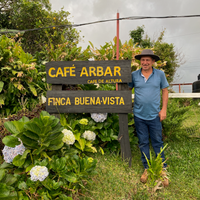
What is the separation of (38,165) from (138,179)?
5.09ft

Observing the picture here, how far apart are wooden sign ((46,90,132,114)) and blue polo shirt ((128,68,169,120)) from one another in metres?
0.21

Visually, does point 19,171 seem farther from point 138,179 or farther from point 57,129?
point 138,179

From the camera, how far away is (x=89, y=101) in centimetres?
286

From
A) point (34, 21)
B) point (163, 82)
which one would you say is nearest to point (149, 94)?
point (163, 82)

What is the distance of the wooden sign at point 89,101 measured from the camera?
2.81m

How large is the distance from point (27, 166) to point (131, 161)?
173cm

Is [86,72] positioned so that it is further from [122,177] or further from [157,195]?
[157,195]

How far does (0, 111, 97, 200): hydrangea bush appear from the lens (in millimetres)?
1776

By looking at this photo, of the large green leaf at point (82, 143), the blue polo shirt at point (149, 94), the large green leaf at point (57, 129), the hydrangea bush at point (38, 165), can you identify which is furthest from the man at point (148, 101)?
the large green leaf at point (57, 129)

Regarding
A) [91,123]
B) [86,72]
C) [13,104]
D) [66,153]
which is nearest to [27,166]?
[66,153]

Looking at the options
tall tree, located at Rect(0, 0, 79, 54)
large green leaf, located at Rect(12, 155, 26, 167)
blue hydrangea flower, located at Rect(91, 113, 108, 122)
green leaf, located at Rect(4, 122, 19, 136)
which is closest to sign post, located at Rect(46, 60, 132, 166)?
blue hydrangea flower, located at Rect(91, 113, 108, 122)

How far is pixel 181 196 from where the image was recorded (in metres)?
2.36

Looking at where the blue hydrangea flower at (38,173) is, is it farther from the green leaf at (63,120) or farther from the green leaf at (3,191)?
the green leaf at (63,120)

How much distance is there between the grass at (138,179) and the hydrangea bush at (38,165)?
0.32 metres
